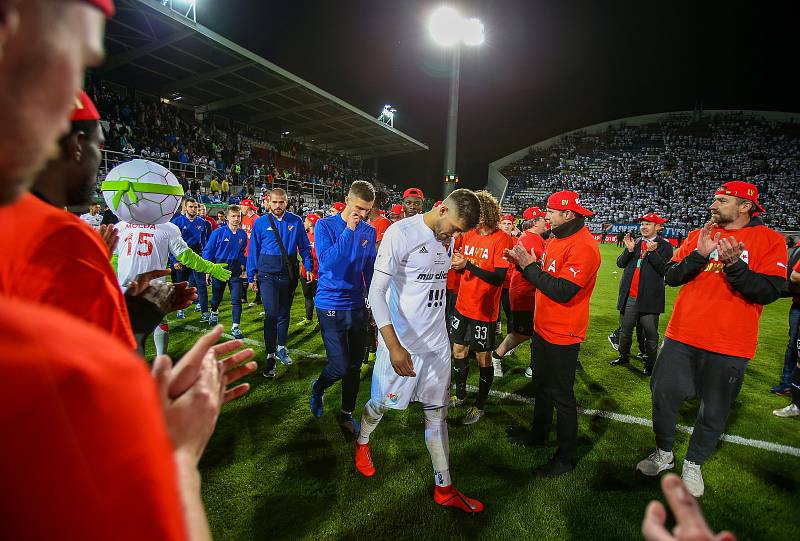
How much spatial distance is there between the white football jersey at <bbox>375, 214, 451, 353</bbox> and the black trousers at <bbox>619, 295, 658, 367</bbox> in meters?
4.45

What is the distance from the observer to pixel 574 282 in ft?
11.5

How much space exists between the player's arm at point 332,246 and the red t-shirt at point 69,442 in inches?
152

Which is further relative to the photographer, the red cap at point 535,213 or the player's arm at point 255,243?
the red cap at point 535,213

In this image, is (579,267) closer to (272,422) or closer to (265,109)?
(272,422)

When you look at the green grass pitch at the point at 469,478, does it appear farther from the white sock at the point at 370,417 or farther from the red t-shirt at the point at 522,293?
the red t-shirt at the point at 522,293

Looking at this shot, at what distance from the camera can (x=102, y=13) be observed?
0.62 meters

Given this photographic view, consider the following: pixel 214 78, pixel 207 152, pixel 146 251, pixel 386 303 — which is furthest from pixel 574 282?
pixel 207 152

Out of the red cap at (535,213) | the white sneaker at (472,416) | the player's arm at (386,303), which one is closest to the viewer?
the player's arm at (386,303)

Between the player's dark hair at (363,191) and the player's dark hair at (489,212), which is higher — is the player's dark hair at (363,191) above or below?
above

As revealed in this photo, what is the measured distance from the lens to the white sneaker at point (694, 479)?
3.34 m

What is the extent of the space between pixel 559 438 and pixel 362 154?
3750 cm

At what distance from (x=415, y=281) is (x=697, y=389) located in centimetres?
269

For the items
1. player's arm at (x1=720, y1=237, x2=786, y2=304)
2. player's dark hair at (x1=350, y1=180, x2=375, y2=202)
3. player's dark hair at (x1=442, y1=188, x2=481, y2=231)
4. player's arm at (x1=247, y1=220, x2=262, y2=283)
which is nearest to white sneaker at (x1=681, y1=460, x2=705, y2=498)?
player's arm at (x1=720, y1=237, x2=786, y2=304)

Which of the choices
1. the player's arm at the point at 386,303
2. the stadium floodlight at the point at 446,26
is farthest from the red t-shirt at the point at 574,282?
the stadium floodlight at the point at 446,26
